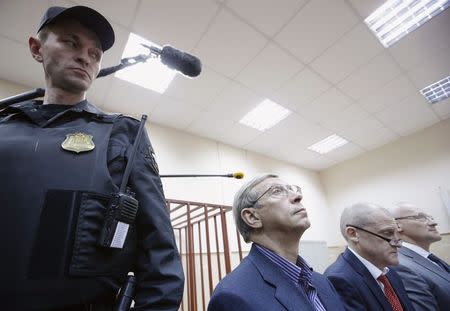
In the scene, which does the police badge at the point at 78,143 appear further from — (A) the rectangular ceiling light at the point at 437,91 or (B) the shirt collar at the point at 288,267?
(A) the rectangular ceiling light at the point at 437,91

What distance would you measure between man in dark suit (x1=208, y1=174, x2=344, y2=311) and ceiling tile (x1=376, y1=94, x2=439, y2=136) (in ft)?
13.3

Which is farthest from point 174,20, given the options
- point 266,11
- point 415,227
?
point 415,227

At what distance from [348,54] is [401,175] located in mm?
3396

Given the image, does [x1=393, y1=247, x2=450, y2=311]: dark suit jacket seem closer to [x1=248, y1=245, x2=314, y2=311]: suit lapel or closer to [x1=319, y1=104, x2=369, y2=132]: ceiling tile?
[x1=248, y1=245, x2=314, y2=311]: suit lapel

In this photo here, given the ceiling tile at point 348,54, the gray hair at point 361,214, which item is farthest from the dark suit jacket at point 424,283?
the ceiling tile at point 348,54

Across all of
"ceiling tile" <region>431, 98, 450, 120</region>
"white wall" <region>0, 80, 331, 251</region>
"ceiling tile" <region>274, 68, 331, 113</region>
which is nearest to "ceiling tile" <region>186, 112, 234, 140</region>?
"white wall" <region>0, 80, 331, 251</region>

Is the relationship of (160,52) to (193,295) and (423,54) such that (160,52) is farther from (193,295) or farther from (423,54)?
(423,54)

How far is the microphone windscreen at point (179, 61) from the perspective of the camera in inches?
39.8

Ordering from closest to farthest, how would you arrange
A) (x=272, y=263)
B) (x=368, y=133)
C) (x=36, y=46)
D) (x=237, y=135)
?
(x=36, y=46), (x=272, y=263), (x=237, y=135), (x=368, y=133)

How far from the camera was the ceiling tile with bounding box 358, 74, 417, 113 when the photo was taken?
3.91 meters

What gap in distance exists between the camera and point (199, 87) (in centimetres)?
353

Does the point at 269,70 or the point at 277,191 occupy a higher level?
the point at 269,70

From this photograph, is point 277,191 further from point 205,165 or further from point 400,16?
point 205,165

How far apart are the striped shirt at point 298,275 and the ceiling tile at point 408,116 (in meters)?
4.27
